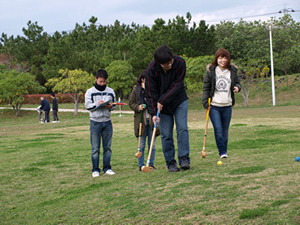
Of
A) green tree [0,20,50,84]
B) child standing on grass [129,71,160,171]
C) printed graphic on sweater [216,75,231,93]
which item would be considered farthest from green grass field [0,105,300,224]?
green tree [0,20,50,84]

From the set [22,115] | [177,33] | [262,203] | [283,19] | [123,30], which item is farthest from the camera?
[123,30]

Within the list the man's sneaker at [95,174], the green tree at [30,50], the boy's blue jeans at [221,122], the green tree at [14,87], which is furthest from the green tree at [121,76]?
the boy's blue jeans at [221,122]

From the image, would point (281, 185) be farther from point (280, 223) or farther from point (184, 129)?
point (184, 129)

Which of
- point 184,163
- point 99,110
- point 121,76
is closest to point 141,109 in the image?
point 99,110

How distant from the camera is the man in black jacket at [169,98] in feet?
20.9

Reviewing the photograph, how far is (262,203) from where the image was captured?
14.0 ft

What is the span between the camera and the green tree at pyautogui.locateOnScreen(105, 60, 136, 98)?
155 ft

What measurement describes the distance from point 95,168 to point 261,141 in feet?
17.6

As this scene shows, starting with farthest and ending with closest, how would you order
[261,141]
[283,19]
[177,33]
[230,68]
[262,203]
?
[283,19], [177,33], [261,141], [230,68], [262,203]

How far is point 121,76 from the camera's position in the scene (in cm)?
4725

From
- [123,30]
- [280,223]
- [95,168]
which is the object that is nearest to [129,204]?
[280,223]

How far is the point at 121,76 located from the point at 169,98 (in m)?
41.2

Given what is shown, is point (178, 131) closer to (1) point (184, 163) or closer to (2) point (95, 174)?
(1) point (184, 163)

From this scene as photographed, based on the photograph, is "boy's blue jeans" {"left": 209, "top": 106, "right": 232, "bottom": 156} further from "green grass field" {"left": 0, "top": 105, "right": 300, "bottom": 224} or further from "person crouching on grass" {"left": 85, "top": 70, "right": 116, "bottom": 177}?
"person crouching on grass" {"left": 85, "top": 70, "right": 116, "bottom": 177}
